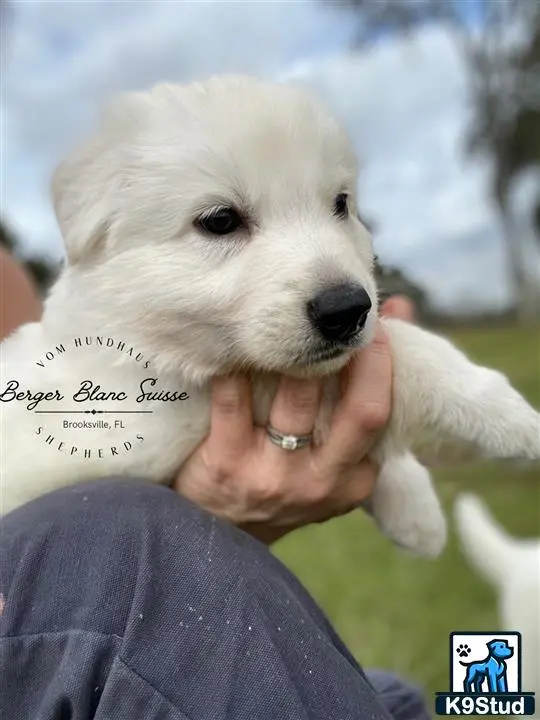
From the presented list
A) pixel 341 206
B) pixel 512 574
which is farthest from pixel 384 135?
pixel 512 574

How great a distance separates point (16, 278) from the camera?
7.80ft

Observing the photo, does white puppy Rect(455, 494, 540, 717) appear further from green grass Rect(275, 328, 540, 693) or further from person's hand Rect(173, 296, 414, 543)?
person's hand Rect(173, 296, 414, 543)

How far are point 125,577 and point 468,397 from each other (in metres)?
0.77

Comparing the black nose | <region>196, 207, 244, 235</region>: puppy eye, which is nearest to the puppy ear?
<region>196, 207, 244, 235</region>: puppy eye

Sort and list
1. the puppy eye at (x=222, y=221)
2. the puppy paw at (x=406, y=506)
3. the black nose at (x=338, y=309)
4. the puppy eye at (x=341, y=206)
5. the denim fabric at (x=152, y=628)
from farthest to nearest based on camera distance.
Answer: the puppy paw at (x=406, y=506) → the puppy eye at (x=341, y=206) → the puppy eye at (x=222, y=221) → the black nose at (x=338, y=309) → the denim fabric at (x=152, y=628)

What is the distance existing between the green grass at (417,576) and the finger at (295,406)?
18.1 inches

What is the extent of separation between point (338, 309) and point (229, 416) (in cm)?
36

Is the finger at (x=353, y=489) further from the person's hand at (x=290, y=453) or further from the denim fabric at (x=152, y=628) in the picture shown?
the denim fabric at (x=152, y=628)

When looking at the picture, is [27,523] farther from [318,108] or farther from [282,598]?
[318,108]

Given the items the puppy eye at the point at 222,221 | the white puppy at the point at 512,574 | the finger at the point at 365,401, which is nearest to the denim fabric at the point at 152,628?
the finger at the point at 365,401

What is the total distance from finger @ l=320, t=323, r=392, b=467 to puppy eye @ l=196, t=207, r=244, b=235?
1.17ft

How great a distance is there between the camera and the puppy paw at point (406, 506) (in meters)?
1.95

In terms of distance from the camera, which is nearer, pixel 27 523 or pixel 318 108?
pixel 27 523

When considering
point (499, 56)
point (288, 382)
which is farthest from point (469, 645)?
point (499, 56)
